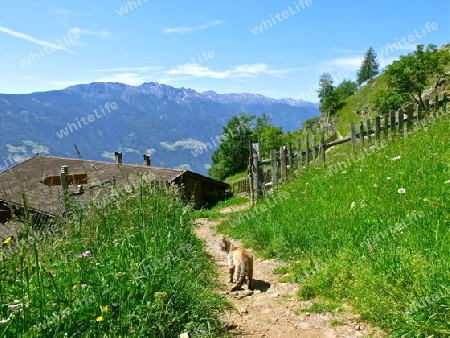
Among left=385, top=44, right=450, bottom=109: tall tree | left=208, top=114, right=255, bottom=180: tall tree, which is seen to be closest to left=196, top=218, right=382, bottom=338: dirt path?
left=385, top=44, right=450, bottom=109: tall tree

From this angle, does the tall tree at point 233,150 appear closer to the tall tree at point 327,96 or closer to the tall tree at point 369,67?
the tall tree at point 327,96

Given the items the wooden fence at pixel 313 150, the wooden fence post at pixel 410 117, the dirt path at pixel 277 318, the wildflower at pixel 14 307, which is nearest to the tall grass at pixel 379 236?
the dirt path at pixel 277 318

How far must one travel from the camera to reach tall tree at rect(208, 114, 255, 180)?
247ft

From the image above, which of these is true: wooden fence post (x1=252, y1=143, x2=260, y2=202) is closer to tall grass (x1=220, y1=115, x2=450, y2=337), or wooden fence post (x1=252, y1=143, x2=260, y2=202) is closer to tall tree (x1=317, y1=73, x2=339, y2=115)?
tall grass (x1=220, y1=115, x2=450, y2=337)

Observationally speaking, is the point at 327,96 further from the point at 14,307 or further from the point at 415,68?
the point at 14,307

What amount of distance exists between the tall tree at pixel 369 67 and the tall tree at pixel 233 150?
65034 millimetres

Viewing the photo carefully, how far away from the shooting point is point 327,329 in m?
4.15

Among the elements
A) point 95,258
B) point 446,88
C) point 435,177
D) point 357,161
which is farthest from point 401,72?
point 95,258

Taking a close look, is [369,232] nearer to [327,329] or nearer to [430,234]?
[430,234]

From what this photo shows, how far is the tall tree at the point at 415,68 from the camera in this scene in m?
38.4

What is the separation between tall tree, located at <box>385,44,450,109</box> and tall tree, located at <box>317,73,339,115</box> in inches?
1545

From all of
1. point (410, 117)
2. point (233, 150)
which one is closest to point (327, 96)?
point (233, 150)

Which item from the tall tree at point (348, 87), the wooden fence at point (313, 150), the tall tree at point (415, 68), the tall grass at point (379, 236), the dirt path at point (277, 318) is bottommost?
the dirt path at point (277, 318)

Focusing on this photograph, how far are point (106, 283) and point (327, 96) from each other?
8927cm
